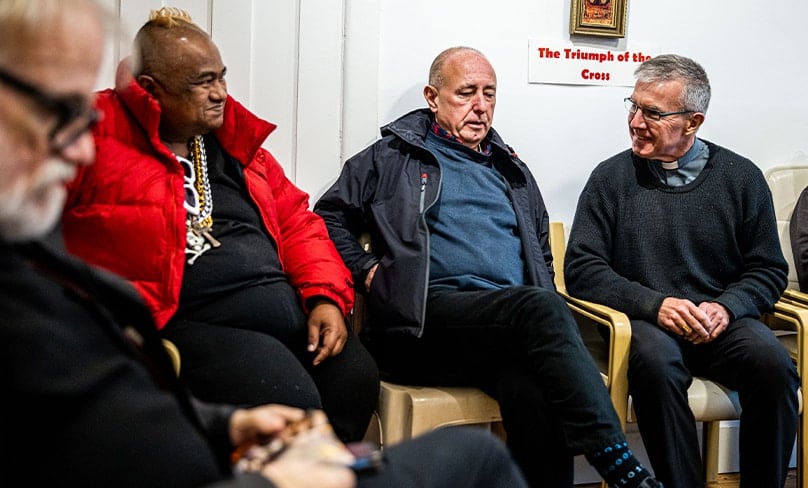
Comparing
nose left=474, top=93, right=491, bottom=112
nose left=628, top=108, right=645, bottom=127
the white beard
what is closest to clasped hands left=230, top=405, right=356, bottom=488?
the white beard

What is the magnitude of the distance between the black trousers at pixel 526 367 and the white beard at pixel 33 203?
145cm

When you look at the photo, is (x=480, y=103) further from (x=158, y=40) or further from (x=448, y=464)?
(x=448, y=464)

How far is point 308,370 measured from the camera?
7.64ft

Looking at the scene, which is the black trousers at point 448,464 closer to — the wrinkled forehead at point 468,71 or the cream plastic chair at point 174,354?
the cream plastic chair at point 174,354

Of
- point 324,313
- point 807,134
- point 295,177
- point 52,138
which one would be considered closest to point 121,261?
point 324,313

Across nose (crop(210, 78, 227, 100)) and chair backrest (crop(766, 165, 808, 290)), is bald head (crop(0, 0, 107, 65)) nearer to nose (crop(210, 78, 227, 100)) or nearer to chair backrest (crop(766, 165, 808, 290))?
nose (crop(210, 78, 227, 100))

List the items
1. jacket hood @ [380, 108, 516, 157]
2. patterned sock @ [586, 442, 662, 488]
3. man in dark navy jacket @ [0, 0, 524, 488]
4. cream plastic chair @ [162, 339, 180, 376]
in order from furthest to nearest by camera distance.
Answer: jacket hood @ [380, 108, 516, 157], patterned sock @ [586, 442, 662, 488], cream plastic chair @ [162, 339, 180, 376], man in dark navy jacket @ [0, 0, 524, 488]

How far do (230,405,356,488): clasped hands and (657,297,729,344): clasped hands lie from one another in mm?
1612

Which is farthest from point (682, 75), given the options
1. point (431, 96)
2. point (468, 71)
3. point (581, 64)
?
point (431, 96)

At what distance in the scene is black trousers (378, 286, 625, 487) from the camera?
2.15 metres

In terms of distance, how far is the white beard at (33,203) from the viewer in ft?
3.04

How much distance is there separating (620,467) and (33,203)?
59.9 inches

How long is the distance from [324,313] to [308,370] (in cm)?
15

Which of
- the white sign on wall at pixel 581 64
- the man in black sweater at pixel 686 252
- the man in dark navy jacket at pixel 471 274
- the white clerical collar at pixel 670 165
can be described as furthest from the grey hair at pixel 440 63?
the white clerical collar at pixel 670 165
